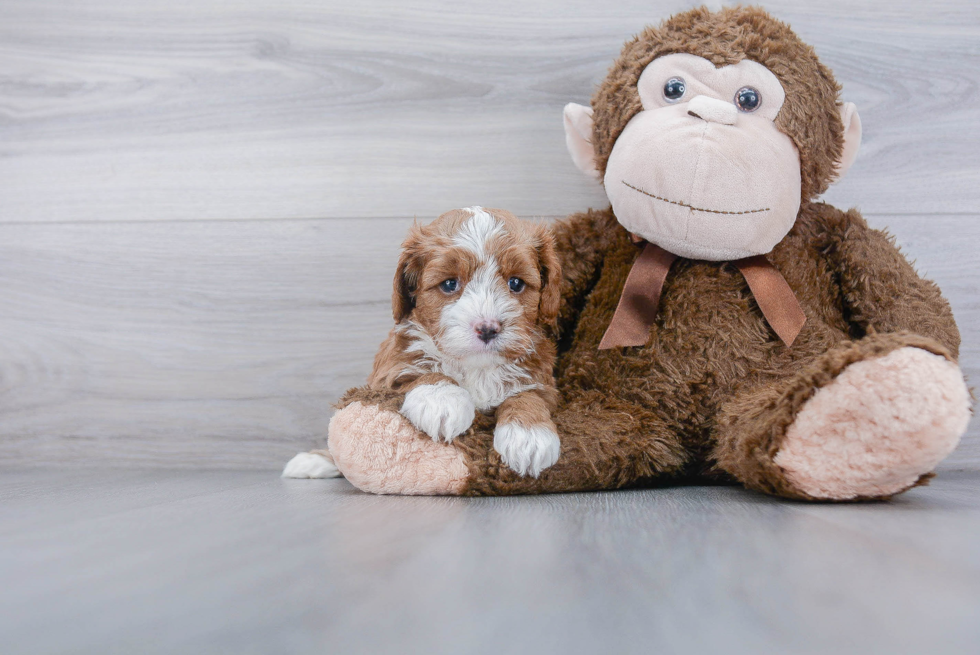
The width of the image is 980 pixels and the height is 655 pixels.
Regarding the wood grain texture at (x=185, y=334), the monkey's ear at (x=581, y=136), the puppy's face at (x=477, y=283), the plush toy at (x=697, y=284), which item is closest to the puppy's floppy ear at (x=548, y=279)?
the puppy's face at (x=477, y=283)

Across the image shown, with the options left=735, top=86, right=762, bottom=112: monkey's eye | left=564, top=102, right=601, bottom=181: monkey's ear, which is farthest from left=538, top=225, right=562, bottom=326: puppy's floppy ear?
left=735, top=86, right=762, bottom=112: monkey's eye

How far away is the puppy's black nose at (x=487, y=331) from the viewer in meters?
0.93

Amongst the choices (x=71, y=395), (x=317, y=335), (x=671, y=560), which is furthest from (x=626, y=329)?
(x=71, y=395)

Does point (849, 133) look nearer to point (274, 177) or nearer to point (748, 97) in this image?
point (748, 97)

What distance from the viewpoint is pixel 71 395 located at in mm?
1425

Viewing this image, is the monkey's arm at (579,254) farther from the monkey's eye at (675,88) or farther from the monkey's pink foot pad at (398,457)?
the monkey's pink foot pad at (398,457)

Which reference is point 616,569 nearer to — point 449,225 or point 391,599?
point 391,599

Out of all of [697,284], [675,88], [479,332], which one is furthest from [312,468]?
[675,88]

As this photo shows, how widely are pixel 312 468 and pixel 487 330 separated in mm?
470

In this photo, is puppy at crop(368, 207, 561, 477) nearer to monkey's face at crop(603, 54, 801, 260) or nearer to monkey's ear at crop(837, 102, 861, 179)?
monkey's face at crop(603, 54, 801, 260)

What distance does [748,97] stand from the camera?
1.02m

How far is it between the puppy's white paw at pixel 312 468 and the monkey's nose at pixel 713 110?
795 mm

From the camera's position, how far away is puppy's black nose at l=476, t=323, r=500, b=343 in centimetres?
93

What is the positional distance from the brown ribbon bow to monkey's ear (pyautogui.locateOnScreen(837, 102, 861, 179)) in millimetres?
215
